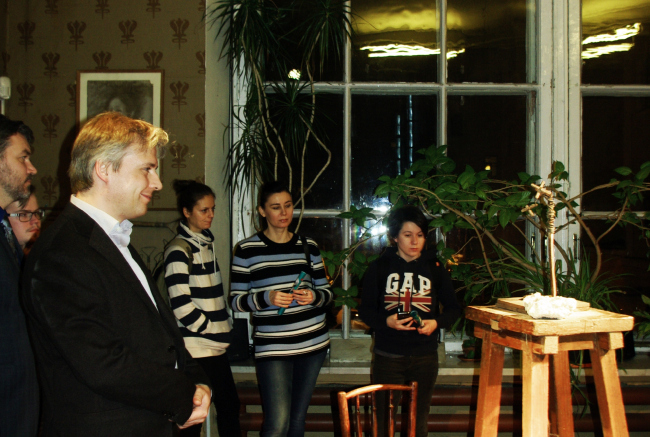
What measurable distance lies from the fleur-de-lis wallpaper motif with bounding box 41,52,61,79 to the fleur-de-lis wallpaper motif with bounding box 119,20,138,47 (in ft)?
1.21

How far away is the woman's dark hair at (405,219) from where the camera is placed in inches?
89.6

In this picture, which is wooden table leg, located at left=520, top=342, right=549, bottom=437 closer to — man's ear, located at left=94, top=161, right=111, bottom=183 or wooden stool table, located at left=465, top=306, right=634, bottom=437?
wooden stool table, located at left=465, top=306, right=634, bottom=437

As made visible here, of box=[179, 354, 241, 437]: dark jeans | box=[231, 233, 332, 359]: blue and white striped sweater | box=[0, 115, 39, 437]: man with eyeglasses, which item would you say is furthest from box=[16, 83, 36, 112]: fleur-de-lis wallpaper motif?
box=[179, 354, 241, 437]: dark jeans

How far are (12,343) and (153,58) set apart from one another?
1866 millimetres

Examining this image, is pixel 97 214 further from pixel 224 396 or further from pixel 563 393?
pixel 563 393

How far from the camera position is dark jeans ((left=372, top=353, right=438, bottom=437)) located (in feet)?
7.09

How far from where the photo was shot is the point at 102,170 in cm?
121

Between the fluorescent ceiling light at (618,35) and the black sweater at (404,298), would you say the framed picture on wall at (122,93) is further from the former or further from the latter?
the fluorescent ceiling light at (618,35)

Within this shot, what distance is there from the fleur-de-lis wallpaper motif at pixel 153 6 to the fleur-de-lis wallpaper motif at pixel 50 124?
77 centimetres

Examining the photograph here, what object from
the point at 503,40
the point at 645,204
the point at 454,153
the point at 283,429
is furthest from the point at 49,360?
the point at 645,204

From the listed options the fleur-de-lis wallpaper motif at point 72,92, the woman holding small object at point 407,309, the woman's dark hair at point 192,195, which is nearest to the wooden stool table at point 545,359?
the woman holding small object at point 407,309

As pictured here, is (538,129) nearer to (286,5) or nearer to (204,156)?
(286,5)

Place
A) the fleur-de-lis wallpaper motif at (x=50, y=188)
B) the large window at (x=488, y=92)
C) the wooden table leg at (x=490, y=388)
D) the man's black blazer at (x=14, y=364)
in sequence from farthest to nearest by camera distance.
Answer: the large window at (x=488, y=92) → the fleur-de-lis wallpaper motif at (x=50, y=188) → the wooden table leg at (x=490, y=388) → the man's black blazer at (x=14, y=364)

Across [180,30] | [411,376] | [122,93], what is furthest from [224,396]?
Result: [180,30]
